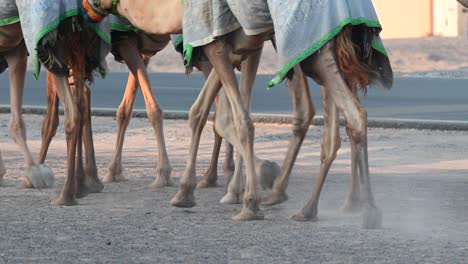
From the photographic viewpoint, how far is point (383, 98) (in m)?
21.3

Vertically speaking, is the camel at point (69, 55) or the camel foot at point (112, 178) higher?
the camel at point (69, 55)

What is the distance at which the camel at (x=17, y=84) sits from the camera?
11.2 meters

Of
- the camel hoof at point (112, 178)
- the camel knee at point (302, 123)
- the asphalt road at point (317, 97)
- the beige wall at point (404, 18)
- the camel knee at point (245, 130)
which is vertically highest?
the camel knee at point (245, 130)

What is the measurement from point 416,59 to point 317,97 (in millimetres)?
12047

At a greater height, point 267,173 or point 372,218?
point 372,218

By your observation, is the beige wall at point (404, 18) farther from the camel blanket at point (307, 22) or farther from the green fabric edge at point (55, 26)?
A: the camel blanket at point (307, 22)

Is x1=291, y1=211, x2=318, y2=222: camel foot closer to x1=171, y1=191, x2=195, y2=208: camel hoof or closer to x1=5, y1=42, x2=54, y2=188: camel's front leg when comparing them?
x1=171, y1=191, x2=195, y2=208: camel hoof

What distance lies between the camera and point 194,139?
10.3 m

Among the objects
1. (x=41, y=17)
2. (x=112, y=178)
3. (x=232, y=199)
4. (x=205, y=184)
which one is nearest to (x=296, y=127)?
(x=232, y=199)

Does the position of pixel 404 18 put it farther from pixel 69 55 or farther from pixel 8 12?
pixel 69 55

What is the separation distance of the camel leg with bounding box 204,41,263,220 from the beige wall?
32531 mm

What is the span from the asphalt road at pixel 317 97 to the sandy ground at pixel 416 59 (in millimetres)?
3849

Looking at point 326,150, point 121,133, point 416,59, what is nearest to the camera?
A: point 326,150

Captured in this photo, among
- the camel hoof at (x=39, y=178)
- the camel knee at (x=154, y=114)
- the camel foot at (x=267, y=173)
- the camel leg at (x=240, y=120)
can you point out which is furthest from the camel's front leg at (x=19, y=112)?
the camel leg at (x=240, y=120)
